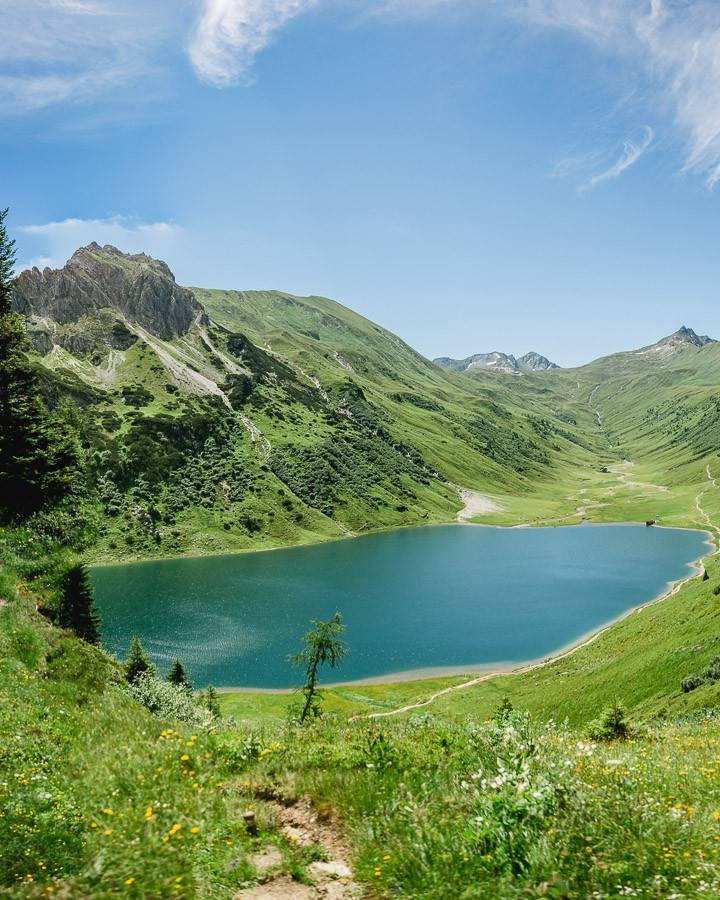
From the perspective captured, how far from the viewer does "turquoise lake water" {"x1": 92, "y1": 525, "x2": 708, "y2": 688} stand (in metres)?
91.8

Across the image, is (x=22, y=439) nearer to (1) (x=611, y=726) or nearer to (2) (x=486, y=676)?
(1) (x=611, y=726)

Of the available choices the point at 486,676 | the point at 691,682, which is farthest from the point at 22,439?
the point at 486,676

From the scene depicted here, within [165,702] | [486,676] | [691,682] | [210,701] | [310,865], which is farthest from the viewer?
[486,676]

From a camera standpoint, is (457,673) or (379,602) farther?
(379,602)

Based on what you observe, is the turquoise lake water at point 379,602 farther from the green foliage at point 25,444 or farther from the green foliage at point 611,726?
the green foliage at point 611,726

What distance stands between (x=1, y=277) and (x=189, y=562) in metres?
148

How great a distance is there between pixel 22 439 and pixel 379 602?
107m

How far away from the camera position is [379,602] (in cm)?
12462

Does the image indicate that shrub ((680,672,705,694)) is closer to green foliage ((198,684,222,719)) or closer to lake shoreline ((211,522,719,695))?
lake shoreline ((211,522,719,695))

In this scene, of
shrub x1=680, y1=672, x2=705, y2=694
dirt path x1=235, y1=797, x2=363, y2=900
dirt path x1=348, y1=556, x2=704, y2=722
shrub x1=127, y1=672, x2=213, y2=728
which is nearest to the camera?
dirt path x1=235, y1=797, x2=363, y2=900

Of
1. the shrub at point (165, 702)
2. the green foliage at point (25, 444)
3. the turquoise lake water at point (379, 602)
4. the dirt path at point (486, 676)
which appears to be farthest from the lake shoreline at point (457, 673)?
the green foliage at point (25, 444)

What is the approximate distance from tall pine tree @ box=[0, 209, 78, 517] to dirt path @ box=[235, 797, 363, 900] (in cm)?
2124

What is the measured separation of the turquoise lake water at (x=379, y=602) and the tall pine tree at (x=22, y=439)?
63.9 meters

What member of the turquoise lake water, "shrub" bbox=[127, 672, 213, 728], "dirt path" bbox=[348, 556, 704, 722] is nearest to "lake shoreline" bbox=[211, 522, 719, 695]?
"dirt path" bbox=[348, 556, 704, 722]
